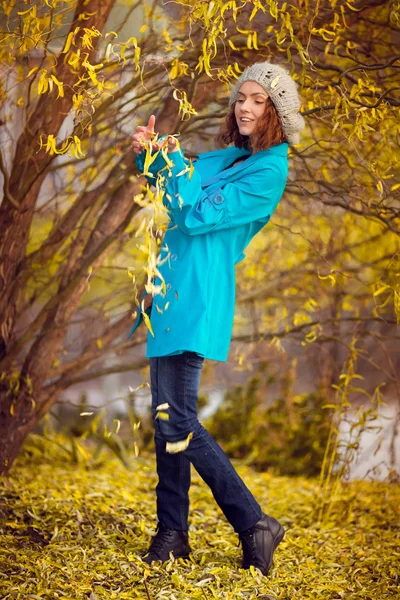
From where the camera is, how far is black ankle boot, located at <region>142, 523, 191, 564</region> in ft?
7.20

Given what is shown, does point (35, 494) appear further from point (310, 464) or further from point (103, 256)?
point (310, 464)

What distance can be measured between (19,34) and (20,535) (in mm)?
1573

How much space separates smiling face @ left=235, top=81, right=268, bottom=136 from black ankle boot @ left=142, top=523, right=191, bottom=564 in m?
1.24

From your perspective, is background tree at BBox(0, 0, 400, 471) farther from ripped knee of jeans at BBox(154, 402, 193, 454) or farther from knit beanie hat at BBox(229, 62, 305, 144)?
ripped knee of jeans at BBox(154, 402, 193, 454)

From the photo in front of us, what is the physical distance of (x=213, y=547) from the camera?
2.46m

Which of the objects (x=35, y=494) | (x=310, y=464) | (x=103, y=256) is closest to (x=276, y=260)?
(x=310, y=464)

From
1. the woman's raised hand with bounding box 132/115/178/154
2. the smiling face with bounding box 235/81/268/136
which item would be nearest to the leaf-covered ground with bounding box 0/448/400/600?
the woman's raised hand with bounding box 132/115/178/154

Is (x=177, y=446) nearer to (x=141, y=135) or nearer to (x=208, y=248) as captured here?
(x=208, y=248)

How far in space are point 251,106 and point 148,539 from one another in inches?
57.6

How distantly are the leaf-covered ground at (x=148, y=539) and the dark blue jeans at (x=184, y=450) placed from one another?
0.19 metres

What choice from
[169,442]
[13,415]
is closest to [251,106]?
[169,442]

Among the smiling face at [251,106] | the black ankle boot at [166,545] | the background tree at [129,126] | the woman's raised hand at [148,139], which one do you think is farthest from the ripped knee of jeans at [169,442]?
the smiling face at [251,106]

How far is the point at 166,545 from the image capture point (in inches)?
86.8

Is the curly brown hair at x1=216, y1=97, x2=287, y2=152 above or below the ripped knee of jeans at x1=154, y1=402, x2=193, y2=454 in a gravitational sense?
above
